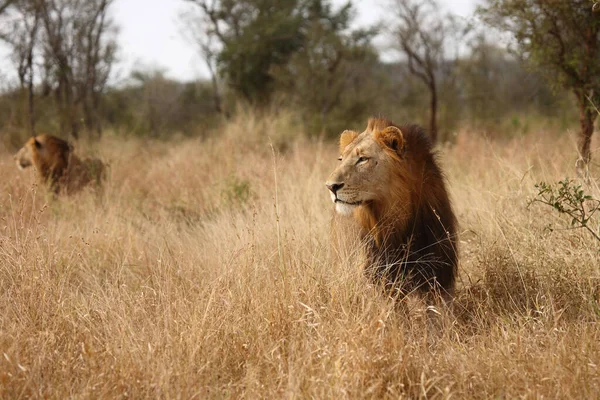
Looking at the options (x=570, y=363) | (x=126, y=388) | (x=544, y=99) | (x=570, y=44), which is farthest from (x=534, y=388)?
(x=544, y=99)

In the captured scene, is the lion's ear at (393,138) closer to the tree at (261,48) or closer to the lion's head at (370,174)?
the lion's head at (370,174)

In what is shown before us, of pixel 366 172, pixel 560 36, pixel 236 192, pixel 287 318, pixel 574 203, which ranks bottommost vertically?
pixel 287 318

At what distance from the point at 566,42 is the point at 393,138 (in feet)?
13.9

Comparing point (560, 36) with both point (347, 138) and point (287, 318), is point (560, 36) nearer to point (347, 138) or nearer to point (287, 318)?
point (347, 138)

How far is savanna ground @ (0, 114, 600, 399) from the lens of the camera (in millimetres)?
2562

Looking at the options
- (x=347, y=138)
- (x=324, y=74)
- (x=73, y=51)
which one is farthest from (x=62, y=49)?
(x=347, y=138)

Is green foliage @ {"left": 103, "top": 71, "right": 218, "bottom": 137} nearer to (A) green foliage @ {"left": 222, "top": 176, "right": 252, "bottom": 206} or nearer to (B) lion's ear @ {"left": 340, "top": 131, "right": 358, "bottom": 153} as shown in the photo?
(A) green foliage @ {"left": 222, "top": 176, "right": 252, "bottom": 206}

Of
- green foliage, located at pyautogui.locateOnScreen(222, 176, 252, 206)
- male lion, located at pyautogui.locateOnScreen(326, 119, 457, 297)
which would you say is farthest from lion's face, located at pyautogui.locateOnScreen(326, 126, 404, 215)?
green foliage, located at pyautogui.locateOnScreen(222, 176, 252, 206)

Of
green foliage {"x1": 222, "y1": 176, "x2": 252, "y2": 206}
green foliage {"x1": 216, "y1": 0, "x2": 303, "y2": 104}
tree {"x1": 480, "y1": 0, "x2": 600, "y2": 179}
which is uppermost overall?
green foliage {"x1": 216, "y1": 0, "x2": 303, "y2": 104}

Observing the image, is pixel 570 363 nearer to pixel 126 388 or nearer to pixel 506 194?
pixel 126 388

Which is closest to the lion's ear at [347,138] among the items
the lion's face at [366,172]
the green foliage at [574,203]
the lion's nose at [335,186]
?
the lion's face at [366,172]

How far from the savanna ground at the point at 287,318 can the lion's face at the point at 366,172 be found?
1.24ft

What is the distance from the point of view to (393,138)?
3271 mm

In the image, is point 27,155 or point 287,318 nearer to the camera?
point 287,318
